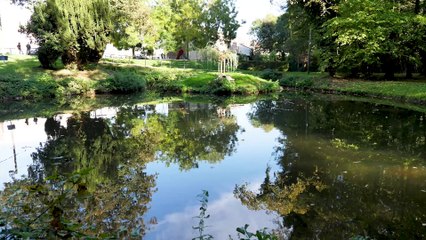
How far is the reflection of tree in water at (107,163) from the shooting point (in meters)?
2.89

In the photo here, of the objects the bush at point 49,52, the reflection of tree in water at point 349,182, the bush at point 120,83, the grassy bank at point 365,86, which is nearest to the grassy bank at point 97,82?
the bush at point 120,83

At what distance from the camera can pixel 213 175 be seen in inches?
304

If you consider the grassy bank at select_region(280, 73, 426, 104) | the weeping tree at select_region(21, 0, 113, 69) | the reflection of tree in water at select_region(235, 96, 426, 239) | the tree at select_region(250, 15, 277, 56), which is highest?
the tree at select_region(250, 15, 277, 56)

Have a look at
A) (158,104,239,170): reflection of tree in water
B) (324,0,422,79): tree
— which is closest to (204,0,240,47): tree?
(324,0,422,79): tree

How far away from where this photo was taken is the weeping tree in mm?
24844

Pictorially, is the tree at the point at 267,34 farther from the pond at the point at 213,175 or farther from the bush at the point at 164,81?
the pond at the point at 213,175

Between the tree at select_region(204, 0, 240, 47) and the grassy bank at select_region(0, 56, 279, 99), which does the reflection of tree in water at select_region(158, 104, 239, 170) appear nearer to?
the grassy bank at select_region(0, 56, 279, 99)

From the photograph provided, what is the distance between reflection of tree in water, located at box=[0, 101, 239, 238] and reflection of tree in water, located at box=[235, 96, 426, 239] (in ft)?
6.62

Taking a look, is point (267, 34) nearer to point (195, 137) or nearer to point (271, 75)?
point (271, 75)

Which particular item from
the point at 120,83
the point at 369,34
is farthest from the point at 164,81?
the point at 369,34

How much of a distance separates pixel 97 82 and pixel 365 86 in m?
18.2

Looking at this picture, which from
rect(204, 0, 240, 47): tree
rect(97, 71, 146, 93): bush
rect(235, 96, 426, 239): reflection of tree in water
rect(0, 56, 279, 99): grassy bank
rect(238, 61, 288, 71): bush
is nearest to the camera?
rect(235, 96, 426, 239): reflection of tree in water

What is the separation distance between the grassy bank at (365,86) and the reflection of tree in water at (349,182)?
278 inches

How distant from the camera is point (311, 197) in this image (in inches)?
246
